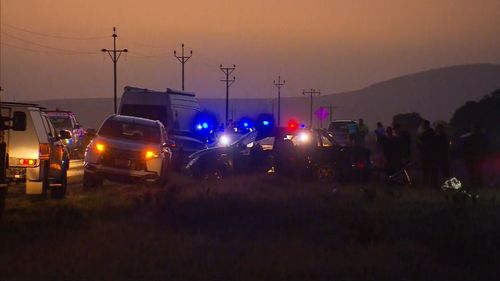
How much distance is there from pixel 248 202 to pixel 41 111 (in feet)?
16.4

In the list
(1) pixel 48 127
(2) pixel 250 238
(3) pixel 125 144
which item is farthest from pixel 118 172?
(2) pixel 250 238

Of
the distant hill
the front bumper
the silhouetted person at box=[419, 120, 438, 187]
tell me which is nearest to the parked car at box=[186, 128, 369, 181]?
the silhouetted person at box=[419, 120, 438, 187]

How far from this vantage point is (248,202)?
1677cm

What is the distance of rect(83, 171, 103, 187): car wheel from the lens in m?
21.4

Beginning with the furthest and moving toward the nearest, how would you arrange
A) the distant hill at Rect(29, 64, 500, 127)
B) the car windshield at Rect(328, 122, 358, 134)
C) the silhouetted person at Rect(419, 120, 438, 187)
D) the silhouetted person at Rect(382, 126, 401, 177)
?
the distant hill at Rect(29, 64, 500, 127), the car windshield at Rect(328, 122, 358, 134), the silhouetted person at Rect(382, 126, 401, 177), the silhouetted person at Rect(419, 120, 438, 187)

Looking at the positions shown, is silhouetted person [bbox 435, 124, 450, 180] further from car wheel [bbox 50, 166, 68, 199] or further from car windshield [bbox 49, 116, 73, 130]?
car windshield [bbox 49, 116, 73, 130]

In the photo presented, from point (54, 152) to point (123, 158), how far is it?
2.39m

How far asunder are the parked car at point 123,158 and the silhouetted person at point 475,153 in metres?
7.42

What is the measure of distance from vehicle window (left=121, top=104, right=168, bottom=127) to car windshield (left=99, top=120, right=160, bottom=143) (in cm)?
1073

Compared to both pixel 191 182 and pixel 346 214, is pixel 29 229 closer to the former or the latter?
pixel 346 214

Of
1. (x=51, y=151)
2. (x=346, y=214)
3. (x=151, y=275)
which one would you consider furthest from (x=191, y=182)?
(x=151, y=275)

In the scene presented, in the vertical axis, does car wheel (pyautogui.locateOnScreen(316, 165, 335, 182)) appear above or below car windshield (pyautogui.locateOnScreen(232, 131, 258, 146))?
below

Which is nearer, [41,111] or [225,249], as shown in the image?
[225,249]

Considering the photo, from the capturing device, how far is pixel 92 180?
70.5ft
